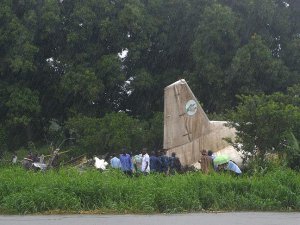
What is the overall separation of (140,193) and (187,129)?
393 inches

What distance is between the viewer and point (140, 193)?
42.1 feet

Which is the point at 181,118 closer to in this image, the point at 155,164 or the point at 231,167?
the point at 155,164

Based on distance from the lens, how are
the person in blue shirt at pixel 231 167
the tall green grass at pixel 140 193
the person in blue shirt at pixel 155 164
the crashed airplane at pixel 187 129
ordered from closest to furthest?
the tall green grass at pixel 140 193 → the person in blue shirt at pixel 231 167 → the person in blue shirt at pixel 155 164 → the crashed airplane at pixel 187 129

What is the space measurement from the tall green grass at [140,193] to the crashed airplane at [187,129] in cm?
779

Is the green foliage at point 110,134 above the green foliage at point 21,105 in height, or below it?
below

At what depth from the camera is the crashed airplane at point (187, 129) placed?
22469 mm

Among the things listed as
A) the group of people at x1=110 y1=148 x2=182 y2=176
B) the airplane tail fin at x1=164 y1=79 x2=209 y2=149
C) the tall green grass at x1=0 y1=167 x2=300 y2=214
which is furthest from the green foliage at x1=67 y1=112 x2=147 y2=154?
the tall green grass at x1=0 y1=167 x2=300 y2=214

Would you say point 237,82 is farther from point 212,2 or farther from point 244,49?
point 212,2

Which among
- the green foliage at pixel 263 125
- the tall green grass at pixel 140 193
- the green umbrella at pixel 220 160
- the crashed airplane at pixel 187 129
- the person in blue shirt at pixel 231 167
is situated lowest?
the tall green grass at pixel 140 193

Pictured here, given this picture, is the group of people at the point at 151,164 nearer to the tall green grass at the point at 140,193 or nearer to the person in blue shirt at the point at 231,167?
the person in blue shirt at the point at 231,167

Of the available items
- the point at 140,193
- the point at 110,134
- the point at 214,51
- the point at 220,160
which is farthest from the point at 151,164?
the point at 214,51

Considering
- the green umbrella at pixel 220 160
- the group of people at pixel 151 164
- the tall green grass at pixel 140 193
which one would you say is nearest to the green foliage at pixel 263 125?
the green umbrella at pixel 220 160

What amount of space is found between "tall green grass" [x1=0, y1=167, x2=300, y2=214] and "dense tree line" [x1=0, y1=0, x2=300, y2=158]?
1498 cm

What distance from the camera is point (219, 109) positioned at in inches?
1293
